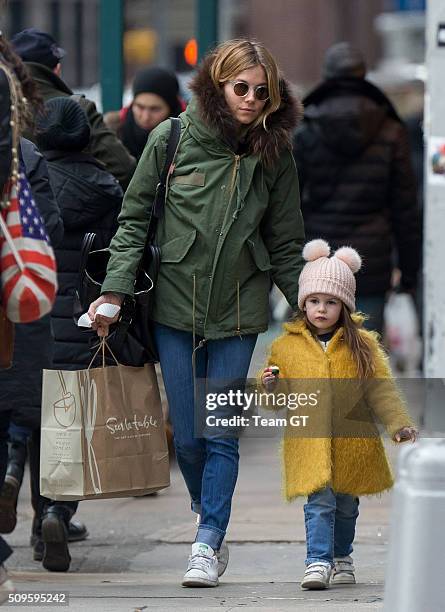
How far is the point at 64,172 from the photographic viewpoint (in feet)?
23.0

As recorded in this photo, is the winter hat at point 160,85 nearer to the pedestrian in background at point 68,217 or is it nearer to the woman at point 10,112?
the pedestrian in background at point 68,217

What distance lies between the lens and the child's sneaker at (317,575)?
6066mm

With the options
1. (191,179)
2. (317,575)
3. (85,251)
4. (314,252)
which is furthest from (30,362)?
(317,575)

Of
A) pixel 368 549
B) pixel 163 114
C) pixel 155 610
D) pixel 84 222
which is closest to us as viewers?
pixel 155 610

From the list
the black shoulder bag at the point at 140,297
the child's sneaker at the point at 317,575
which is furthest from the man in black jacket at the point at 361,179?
the child's sneaker at the point at 317,575

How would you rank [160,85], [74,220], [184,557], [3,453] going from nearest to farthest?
[3,453] < [74,220] < [184,557] < [160,85]

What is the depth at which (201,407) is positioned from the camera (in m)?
6.28

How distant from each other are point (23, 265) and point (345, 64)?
16.3 ft

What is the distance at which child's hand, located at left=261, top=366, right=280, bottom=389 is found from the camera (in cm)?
613

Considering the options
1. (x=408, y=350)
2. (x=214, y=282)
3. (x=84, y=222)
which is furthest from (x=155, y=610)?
(x=408, y=350)

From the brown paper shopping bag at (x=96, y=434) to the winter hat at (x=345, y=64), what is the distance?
3.85 m

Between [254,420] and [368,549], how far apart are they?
4.25 feet

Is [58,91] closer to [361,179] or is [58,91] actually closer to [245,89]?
[245,89]

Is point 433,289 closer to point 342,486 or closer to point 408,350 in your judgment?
point 342,486
